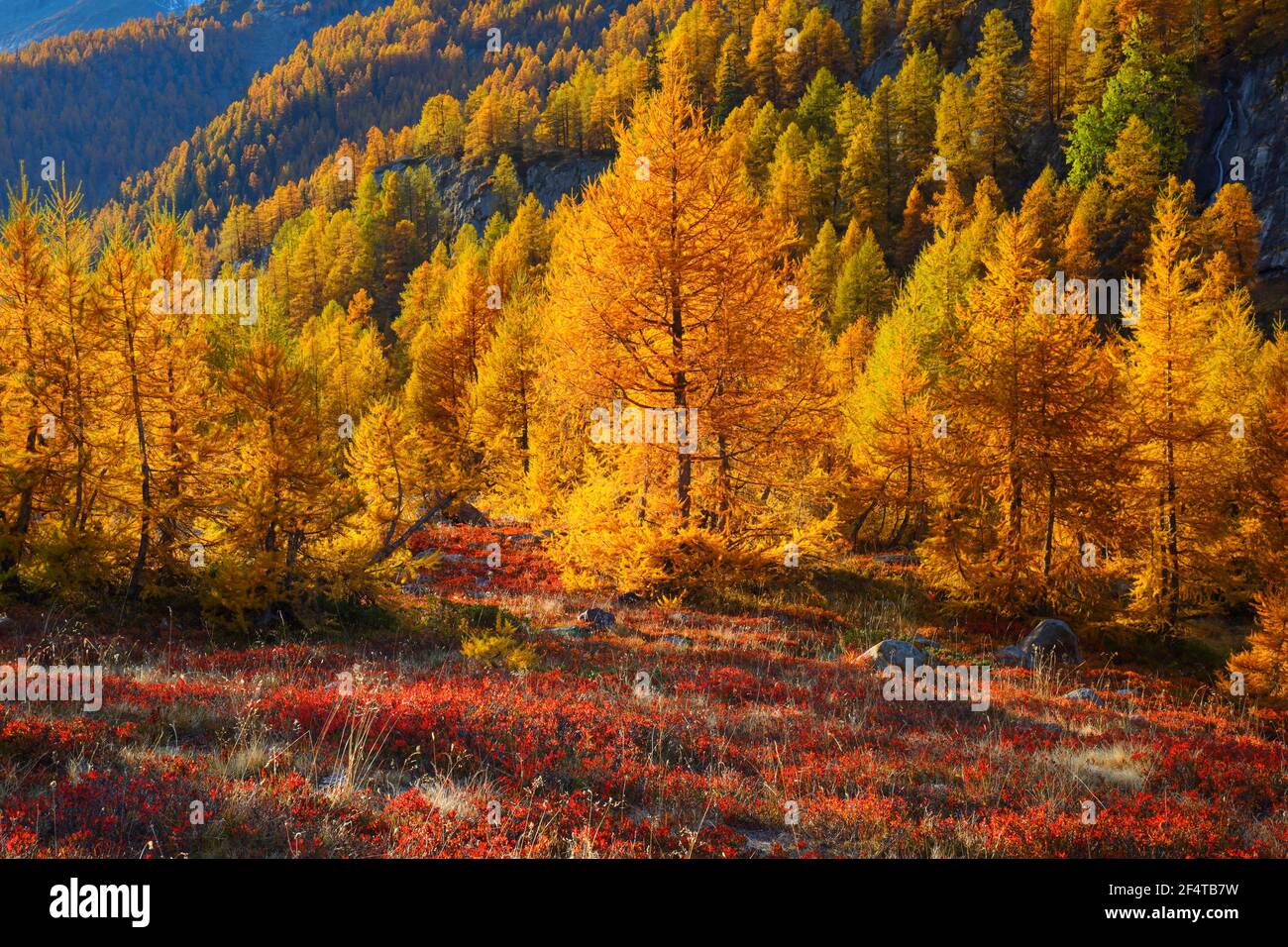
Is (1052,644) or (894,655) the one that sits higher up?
(894,655)

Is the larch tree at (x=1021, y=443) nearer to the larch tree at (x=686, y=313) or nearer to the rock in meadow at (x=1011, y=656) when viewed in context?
the rock in meadow at (x=1011, y=656)

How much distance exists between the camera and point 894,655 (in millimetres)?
11570

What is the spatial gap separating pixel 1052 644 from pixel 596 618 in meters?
9.51

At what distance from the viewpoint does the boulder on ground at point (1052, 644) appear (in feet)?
45.9

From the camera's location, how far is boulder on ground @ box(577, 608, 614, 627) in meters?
13.5

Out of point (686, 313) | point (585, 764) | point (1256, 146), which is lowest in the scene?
point (585, 764)

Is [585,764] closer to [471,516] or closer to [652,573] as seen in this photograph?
[652,573]

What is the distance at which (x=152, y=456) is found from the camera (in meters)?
11.4

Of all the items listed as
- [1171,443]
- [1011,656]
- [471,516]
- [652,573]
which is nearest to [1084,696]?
[1011,656]

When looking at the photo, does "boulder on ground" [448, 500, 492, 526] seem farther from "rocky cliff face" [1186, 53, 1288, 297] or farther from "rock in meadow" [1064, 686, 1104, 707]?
"rocky cliff face" [1186, 53, 1288, 297]

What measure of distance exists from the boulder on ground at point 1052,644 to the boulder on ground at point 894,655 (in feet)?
11.0

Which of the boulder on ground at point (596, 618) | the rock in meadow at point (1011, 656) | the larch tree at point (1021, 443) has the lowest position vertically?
the rock in meadow at point (1011, 656)

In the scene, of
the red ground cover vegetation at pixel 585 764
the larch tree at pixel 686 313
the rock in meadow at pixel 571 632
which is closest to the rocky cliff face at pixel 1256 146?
the larch tree at pixel 686 313
